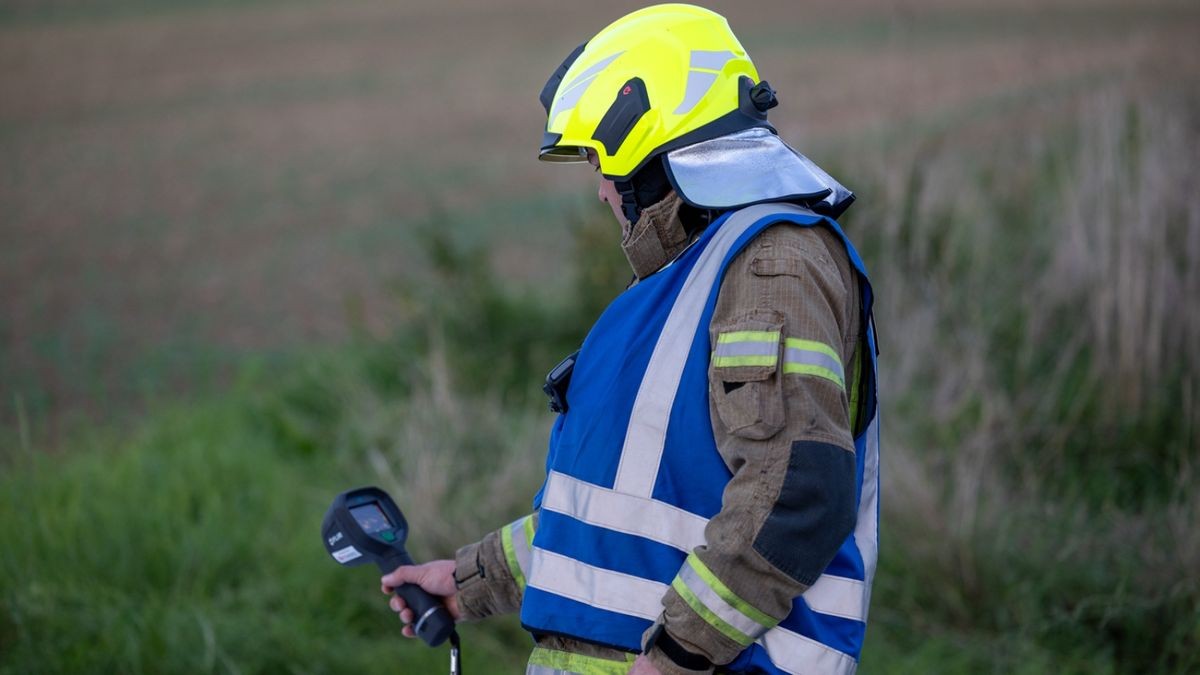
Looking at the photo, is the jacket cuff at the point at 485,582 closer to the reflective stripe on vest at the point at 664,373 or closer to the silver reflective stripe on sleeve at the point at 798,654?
the reflective stripe on vest at the point at 664,373

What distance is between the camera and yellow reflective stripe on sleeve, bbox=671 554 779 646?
2062 millimetres

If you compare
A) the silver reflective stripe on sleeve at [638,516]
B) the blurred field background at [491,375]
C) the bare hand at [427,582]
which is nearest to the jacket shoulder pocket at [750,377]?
the silver reflective stripe on sleeve at [638,516]

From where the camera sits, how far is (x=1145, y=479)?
5184 mm

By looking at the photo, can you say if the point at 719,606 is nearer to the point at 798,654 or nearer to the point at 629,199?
the point at 798,654

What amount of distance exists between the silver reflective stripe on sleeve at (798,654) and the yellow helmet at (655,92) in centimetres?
90

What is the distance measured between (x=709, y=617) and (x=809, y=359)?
0.46 m

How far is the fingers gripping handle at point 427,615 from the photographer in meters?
2.71

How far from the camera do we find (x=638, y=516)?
221cm

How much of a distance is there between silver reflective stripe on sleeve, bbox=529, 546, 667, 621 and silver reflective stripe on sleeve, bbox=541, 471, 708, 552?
84 millimetres

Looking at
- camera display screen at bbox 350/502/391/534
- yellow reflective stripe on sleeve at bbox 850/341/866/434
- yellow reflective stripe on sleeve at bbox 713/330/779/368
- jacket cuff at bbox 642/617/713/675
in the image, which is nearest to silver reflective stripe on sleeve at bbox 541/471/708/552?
jacket cuff at bbox 642/617/713/675

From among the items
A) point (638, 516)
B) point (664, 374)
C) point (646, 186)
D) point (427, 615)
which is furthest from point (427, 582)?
point (646, 186)

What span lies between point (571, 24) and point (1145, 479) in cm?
2010

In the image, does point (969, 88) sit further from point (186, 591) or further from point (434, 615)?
point (434, 615)

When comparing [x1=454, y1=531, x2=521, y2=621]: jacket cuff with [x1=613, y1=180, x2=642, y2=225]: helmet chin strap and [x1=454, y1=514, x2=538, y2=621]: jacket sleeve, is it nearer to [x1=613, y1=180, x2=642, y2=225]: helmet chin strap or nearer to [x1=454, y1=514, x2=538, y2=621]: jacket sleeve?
[x1=454, y1=514, x2=538, y2=621]: jacket sleeve
